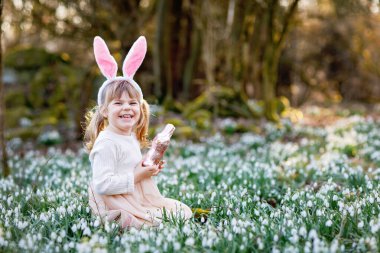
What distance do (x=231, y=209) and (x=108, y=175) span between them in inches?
44.5

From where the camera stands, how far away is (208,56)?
35.7 ft

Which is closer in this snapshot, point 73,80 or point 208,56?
point 208,56

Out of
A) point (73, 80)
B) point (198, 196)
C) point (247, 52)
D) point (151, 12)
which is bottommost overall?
point (198, 196)

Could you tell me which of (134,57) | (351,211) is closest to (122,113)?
(134,57)

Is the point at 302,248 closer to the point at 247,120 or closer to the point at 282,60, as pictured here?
the point at 247,120

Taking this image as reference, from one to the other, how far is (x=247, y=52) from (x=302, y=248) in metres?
10.6

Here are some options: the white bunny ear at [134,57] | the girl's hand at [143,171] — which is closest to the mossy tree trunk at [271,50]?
the white bunny ear at [134,57]

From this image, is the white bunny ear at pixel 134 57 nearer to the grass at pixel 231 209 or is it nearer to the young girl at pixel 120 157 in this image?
the young girl at pixel 120 157

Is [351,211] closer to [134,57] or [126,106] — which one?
[126,106]

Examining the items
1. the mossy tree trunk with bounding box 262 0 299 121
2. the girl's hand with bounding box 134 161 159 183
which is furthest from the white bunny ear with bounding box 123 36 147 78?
the mossy tree trunk with bounding box 262 0 299 121

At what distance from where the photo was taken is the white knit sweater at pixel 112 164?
11.4 feet

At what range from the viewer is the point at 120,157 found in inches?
142

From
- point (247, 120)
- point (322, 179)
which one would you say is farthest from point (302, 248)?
point (247, 120)

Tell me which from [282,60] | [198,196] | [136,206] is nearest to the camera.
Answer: [136,206]
